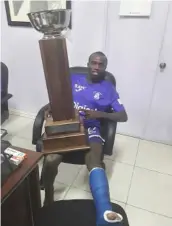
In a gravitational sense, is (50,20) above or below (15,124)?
above

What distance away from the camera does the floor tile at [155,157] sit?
2090 millimetres

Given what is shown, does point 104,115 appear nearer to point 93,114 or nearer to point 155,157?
point 93,114

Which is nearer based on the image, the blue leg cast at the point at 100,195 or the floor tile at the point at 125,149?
the blue leg cast at the point at 100,195

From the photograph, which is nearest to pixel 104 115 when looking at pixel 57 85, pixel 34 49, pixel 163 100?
pixel 57 85

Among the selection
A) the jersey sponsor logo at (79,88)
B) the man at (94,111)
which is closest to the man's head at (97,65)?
the man at (94,111)

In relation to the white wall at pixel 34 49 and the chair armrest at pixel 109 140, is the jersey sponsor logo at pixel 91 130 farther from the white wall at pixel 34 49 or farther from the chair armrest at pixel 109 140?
the white wall at pixel 34 49

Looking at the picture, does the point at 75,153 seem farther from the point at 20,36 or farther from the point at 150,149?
the point at 20,36

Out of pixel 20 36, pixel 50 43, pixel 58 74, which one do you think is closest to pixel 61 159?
pixel 58 74

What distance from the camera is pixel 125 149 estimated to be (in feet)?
7.65

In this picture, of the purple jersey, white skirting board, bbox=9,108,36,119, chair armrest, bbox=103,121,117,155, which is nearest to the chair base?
chair armrest, bbox=103,121,117,155

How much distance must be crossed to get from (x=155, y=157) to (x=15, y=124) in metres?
1.63

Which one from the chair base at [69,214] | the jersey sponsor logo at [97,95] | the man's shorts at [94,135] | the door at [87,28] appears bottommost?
the chair base at [69,214]

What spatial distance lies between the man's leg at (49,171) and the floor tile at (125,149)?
0.80 m

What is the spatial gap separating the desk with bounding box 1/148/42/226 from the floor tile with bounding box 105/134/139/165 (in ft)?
3.73
